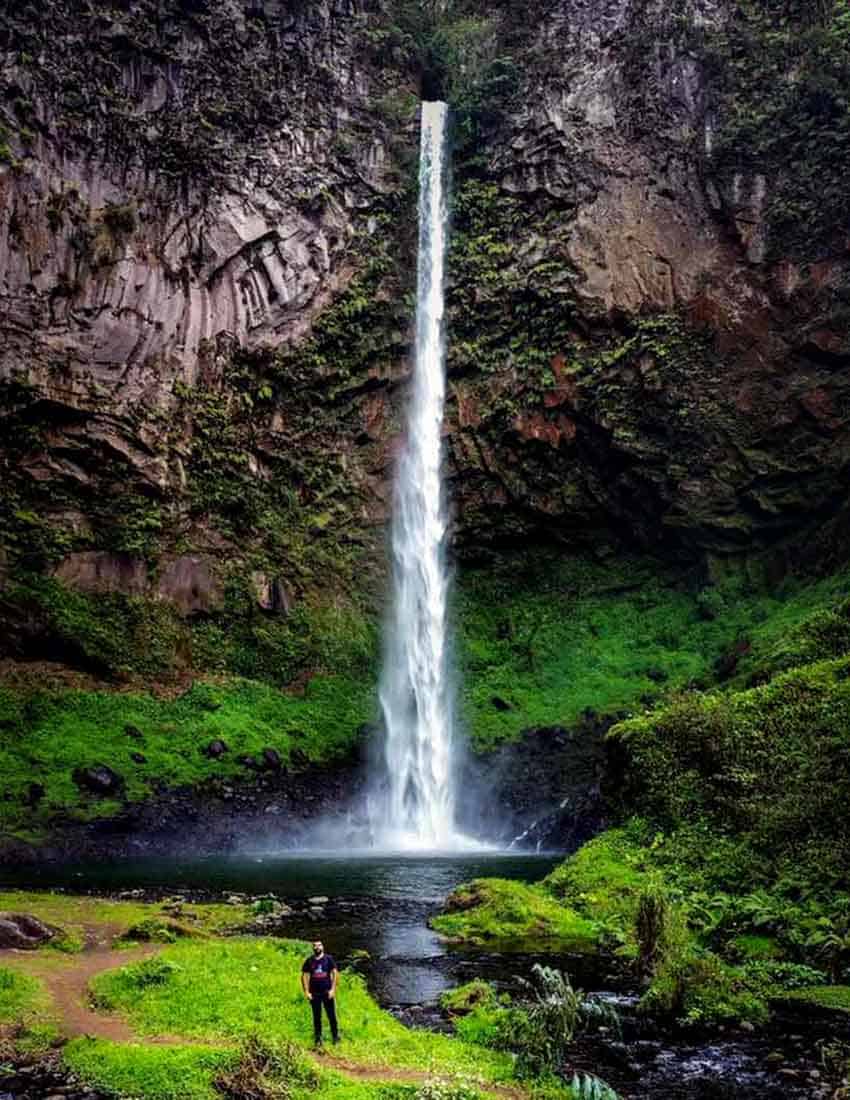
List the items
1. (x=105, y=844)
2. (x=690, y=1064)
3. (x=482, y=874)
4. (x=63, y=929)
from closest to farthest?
(x=690, y=1064) < (x=63, y=929) < (x=482, y=874) < (x=105, y=844)

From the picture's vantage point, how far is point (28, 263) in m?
38.0

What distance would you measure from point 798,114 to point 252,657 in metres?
31.2

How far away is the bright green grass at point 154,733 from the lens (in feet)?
101

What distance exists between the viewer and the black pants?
1143 cm

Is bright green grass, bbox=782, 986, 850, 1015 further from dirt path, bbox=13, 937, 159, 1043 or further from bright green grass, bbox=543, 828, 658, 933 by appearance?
dirt path, bbox=13, 937, 159, 1043

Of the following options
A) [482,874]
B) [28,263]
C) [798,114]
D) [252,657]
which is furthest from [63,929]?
[798,114]

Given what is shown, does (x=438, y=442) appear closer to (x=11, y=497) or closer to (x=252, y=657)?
(x=252, y=657)

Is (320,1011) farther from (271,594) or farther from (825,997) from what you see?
(271,594)

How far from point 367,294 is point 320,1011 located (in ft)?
115

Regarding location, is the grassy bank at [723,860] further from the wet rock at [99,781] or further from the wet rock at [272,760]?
the wet rock at [99,781]

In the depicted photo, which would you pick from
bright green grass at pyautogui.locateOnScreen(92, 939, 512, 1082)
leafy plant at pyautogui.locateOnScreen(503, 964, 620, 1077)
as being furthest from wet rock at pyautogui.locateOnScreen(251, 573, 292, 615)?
leafy plant at pyautogui.locateOnScreen(503, 964, 620, 1077)

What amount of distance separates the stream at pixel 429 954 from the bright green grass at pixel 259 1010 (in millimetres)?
816

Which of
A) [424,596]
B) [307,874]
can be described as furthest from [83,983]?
[424,596]

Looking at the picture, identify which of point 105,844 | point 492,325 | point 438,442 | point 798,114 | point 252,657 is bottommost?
point 105,844
